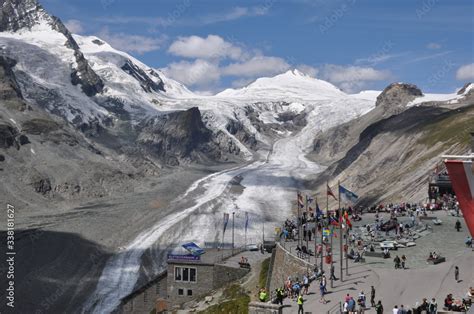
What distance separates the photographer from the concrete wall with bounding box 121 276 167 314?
217 ft

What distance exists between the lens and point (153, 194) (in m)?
180

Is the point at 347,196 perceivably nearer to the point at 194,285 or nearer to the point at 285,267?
the point at 285,267

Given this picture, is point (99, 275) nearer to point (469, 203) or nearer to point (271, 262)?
point (271, 262)

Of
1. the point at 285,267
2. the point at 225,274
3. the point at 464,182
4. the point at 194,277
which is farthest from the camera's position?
the point at 194,277

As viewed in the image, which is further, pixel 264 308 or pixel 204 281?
pixel 204 281

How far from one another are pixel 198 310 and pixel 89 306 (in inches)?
1134

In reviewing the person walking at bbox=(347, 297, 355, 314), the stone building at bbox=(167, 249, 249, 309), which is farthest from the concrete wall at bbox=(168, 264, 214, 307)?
the person walking at bbox=(347, 297, 355, 314)

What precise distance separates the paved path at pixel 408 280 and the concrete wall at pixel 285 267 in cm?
283

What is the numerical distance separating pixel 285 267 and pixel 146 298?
19.6m

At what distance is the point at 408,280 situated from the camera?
43.5 m

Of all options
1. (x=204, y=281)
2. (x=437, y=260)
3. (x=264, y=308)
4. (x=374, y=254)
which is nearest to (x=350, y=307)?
(x=264, y=308)

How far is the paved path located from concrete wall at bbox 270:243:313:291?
9.27ft

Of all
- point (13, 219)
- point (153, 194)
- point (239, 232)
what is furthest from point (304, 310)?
point (153, 194)

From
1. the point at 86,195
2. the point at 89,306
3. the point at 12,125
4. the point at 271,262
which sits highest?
the point at 12,125
